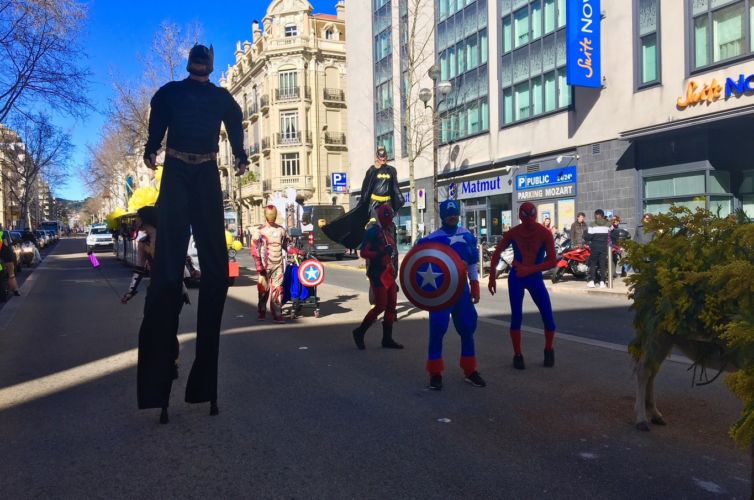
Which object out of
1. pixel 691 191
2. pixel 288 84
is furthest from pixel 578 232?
pixel 288 84

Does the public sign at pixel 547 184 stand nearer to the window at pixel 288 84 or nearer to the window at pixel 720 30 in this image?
the window at pixel 720 30

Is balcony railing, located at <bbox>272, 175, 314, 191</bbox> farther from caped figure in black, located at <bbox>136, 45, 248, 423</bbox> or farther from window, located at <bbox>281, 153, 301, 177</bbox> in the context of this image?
caped figure in black, located at <bbox>136, 45, 248, 423</bbox>

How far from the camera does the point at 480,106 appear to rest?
26812mm

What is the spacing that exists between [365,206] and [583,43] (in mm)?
13773

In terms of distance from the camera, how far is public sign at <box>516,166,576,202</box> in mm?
21766

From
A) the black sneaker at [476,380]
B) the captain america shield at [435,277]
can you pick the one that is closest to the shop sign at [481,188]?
the black sneaker at [476,380]

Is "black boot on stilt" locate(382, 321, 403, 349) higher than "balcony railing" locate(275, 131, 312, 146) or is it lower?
lower

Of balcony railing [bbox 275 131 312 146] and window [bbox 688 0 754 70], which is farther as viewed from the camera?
balcony railing [bbox 275 131 312 146]

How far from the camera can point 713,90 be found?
654 inches

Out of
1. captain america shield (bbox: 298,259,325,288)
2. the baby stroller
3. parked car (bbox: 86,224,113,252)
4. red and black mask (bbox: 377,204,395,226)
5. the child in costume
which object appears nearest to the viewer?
the child in costume

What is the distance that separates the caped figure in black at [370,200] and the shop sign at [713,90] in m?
11.6

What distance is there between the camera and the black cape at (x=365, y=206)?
9047 mm

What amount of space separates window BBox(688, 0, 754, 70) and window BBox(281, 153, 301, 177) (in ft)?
125

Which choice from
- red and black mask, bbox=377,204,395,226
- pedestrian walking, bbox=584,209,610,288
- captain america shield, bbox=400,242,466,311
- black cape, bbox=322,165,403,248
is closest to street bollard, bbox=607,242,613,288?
pedestrian walking, bbox=584,209,610,288
